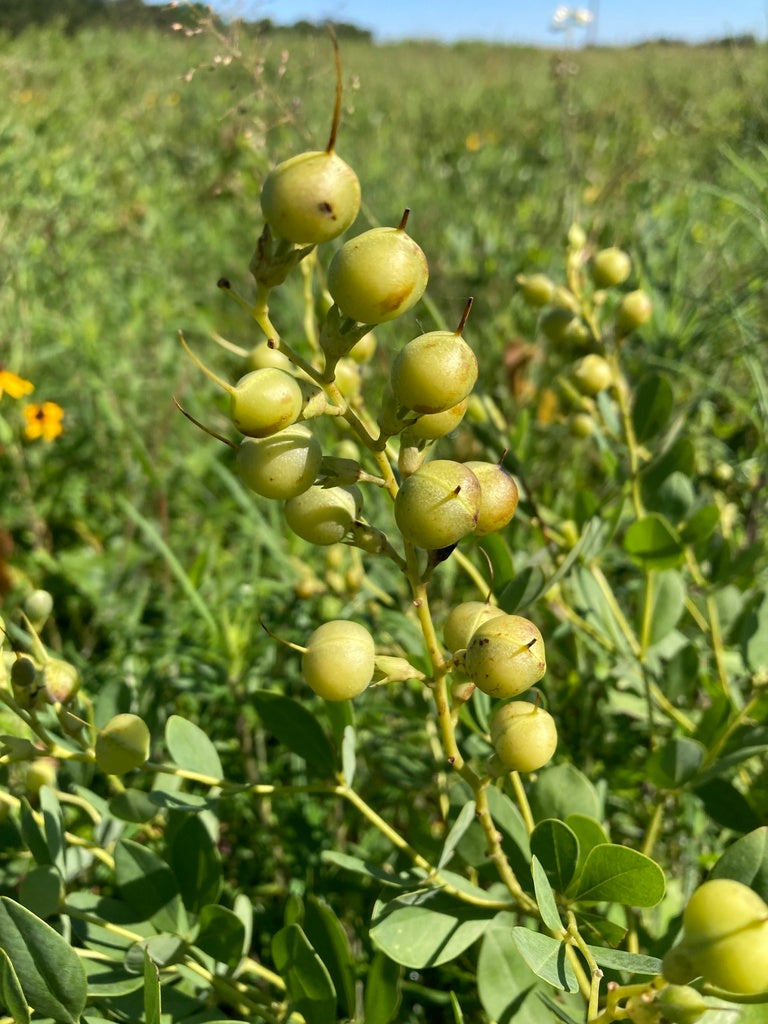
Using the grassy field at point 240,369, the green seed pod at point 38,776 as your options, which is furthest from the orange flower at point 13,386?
the green seed pod at point 38,776

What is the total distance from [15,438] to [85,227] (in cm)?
145

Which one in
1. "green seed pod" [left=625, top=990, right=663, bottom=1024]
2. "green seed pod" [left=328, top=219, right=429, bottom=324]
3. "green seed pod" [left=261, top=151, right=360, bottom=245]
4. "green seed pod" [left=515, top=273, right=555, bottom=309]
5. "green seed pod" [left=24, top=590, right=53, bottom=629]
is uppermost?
"green seed pod" [left=261, top=151, right=360, bottom=245]

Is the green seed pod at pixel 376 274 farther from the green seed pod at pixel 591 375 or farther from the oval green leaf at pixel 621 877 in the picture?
the green seed pod at pixel 591 375

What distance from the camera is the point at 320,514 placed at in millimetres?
727

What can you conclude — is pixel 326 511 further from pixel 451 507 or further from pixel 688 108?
pixel 688 108

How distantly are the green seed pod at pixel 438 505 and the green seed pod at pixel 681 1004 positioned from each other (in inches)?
13.3

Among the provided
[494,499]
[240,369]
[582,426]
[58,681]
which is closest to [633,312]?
[582,426]

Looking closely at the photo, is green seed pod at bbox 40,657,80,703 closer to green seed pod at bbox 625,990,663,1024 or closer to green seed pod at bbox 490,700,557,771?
green seed pod at bbox 490,700,557,771

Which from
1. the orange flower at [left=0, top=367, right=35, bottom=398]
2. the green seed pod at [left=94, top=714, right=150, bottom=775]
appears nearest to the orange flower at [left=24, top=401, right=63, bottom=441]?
the orange flower at [left=0, top=367, right=35, bottom=398]

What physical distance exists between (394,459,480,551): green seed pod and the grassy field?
13 centimetres

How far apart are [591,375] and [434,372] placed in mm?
737

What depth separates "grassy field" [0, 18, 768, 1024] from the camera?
1.44 meters

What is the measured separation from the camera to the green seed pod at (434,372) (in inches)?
25.5

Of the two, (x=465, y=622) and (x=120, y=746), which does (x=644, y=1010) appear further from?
(x=120, y=746)
